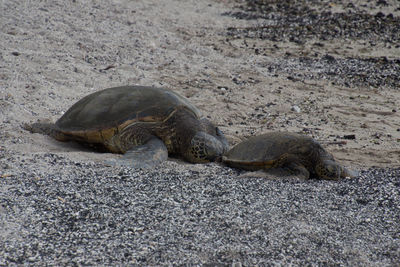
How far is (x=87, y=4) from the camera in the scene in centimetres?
902

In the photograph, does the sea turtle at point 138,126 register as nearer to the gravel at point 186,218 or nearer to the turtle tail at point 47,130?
the turtle tail at point 47,130

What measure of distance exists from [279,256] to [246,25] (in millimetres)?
7512

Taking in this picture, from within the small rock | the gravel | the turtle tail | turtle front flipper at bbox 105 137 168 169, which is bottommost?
the small rock

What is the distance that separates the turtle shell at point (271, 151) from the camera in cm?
408

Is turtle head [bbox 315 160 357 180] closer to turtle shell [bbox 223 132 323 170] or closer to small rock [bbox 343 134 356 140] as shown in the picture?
turtle shell [bbox 223 132 323 170]

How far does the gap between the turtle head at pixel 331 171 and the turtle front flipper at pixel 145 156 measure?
1.32 m

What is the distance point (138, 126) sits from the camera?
15.0 ft

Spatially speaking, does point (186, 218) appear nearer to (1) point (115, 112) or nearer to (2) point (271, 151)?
(2) point (271, 151)

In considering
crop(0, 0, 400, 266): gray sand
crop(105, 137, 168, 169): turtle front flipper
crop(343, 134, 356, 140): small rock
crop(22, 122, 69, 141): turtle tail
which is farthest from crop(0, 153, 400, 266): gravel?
crop(343, 134, 356, 140): small rock

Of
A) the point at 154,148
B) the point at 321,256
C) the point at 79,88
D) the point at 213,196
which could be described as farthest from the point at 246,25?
the point at 321,256

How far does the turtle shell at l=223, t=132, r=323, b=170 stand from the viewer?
13.4 feet

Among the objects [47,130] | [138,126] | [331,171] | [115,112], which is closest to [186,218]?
[331,171]

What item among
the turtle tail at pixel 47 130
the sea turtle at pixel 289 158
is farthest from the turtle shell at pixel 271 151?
the turtle tail at pixel 47 130

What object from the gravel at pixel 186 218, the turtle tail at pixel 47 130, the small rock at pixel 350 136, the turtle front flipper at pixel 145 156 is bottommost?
the small rock at pixel 350 136
